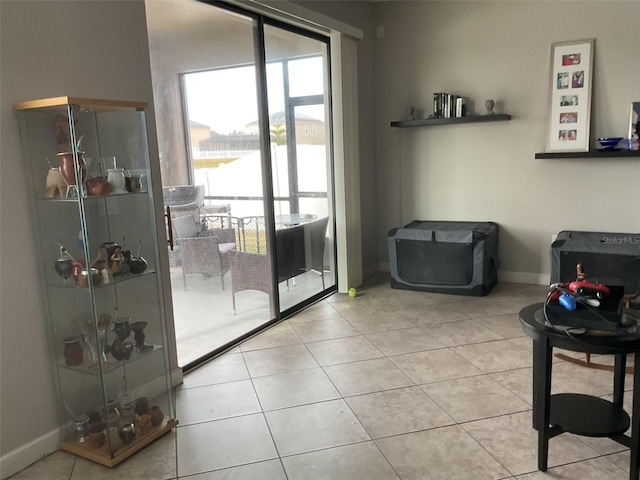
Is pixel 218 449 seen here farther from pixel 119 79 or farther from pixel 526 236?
pixel 526 236

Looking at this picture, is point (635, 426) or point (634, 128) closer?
point (635, 426)

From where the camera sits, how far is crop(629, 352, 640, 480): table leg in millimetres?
1878

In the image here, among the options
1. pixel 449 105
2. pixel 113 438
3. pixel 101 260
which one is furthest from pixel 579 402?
pixel 449 105

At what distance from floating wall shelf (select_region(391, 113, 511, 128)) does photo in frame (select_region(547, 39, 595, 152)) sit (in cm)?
41

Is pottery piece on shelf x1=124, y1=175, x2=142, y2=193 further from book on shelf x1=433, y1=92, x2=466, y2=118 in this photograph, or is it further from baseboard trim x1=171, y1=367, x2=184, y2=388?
book on shelf x1=433, y1=92, x2=466, y2=118

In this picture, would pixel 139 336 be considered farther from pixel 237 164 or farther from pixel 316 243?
pixel 316 243

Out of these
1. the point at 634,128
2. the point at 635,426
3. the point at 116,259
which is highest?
the point at 634,128

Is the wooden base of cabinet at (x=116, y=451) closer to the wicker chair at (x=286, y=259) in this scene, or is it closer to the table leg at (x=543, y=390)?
the wicker chair at (x=286, y=259)

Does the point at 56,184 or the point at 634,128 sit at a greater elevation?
the point at 634,128

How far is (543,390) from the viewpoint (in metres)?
2.00

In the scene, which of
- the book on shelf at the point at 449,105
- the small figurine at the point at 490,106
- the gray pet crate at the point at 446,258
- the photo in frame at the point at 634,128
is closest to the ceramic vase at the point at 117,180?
the gray pet crate at the point at 446,258

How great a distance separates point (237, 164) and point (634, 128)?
3057mm

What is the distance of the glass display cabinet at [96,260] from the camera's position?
216 cm

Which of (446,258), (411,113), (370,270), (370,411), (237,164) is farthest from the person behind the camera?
A: (370,270)
